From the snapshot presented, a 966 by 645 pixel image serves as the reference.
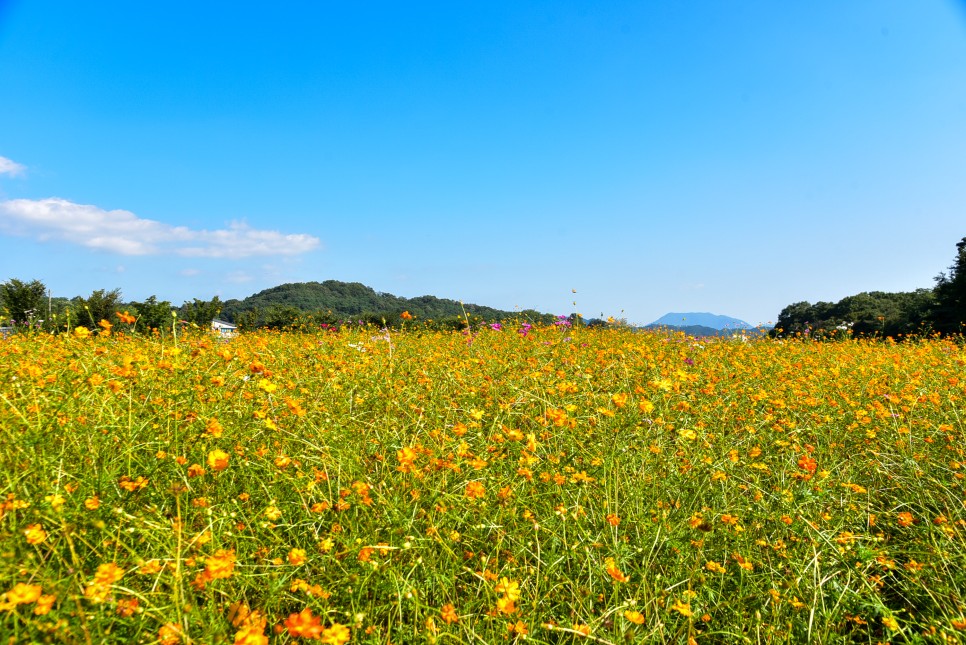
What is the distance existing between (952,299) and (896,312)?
6710 mm

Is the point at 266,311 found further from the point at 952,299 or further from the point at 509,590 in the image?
the point at 952,299

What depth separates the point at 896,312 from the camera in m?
24.1

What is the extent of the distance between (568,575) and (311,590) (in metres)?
0.86

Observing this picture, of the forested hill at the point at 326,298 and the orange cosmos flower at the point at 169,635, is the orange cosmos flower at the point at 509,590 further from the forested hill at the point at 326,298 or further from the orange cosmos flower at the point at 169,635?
the forested hill at the point at 326,298

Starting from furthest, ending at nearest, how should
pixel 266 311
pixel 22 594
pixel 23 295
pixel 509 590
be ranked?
pixel 266 311
pixel 23 295
pixel 509 590
pixel 22 594

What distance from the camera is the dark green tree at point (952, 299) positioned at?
1738 cm

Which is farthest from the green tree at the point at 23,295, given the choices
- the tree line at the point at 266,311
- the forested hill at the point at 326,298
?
the forested hill at the point at 326,298

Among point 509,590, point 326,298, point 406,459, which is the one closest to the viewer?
point 509,590

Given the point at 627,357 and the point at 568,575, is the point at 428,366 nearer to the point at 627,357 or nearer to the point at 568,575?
the point at 627,357

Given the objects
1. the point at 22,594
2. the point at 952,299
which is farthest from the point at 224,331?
the point at 952,299

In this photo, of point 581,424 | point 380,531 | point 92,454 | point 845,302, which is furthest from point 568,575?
point 845,302

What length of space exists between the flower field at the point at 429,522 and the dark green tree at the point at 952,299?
2043 centimetres

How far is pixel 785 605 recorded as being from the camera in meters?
1.57

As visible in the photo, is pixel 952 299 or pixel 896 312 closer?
pixel 952 299
